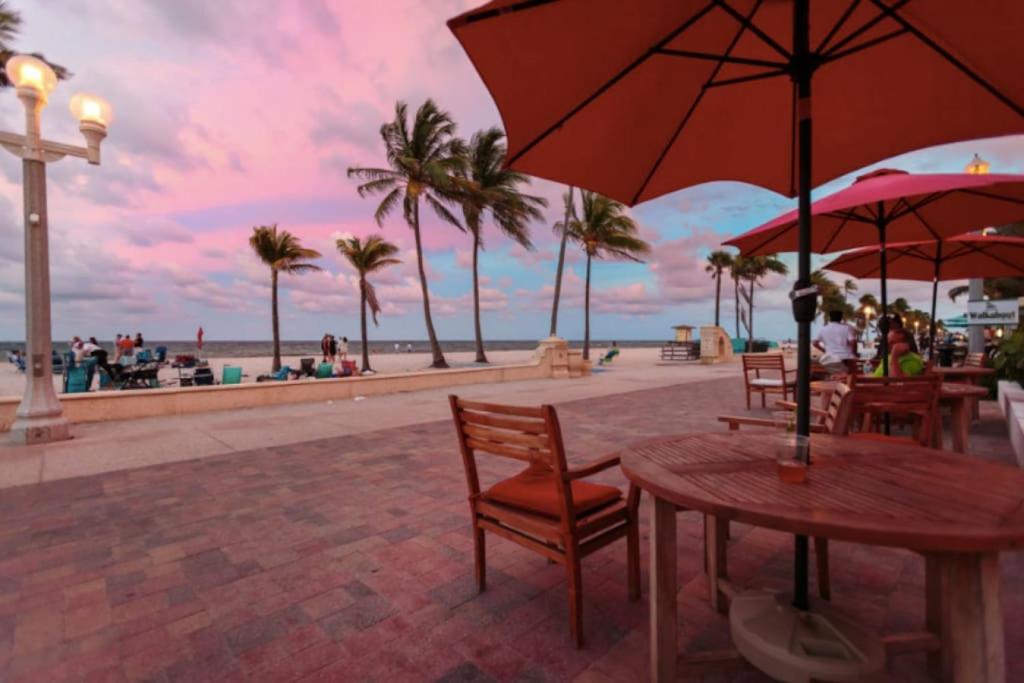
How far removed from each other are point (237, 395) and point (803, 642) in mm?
8687

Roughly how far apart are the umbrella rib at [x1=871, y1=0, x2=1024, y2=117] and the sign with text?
30.6ft

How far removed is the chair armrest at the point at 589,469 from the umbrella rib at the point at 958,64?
2.12 meters

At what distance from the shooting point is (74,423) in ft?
21.9

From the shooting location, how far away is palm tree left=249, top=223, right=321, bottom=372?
770 inches

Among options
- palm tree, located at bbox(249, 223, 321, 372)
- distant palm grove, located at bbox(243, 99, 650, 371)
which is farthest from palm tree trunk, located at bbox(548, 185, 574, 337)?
palm tree, located at bbox(249, 223, 321, 372)

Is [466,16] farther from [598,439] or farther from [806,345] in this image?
[598,439]

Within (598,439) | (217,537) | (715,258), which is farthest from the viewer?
(715,258)

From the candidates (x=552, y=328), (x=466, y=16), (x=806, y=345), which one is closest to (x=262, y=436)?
(x=466, y=16)

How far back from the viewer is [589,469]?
1.85 m

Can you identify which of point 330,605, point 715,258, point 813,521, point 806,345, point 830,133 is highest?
point 715,258

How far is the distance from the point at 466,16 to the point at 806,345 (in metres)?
1.71

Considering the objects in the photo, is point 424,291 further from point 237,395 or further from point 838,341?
point 838,341

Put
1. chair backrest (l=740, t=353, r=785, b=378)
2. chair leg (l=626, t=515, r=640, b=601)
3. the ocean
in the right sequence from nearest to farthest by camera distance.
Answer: chair leg (l=626, t=515, r=640, b=601)
chair backrest (l=740, t=353, r=785, b=378)
the ocean

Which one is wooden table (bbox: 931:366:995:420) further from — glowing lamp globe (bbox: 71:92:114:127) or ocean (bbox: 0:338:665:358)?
ocean (bbox: 0:338:665:358)
